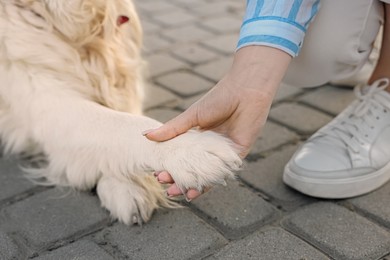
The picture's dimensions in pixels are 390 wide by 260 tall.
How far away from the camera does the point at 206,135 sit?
133 centimetres

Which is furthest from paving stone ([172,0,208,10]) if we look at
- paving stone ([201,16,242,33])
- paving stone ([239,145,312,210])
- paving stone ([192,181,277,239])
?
paving stone ([192,181,277,239])

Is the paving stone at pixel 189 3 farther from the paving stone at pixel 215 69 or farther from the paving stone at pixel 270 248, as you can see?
the paving stone at pixel 270 248

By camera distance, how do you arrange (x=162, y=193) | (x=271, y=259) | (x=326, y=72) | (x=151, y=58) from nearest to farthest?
(x=271, y=259)
(x=162, y=193)
(x=326, y=72)
(x=151, y=58)

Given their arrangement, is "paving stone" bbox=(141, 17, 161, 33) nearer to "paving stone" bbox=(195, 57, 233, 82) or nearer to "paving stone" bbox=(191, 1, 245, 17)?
"paving stone" bbox=(191, 1, 245, 17)

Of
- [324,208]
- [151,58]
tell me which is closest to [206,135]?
[324,208]

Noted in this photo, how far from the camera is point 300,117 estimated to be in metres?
2.01

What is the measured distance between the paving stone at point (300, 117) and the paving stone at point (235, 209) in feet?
1.43

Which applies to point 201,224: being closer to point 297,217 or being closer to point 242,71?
point 297,217

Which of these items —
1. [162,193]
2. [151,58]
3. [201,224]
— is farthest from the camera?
[151,58]

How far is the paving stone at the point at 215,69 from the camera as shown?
92.9 inches

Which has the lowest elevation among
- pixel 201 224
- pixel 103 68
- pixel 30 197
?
pixel 30 197

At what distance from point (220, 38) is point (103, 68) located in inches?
46.4

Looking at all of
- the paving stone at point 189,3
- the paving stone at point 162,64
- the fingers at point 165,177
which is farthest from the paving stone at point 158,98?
the paving stone at point 189,3

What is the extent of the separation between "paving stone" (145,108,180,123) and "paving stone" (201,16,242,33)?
3.08 ft
